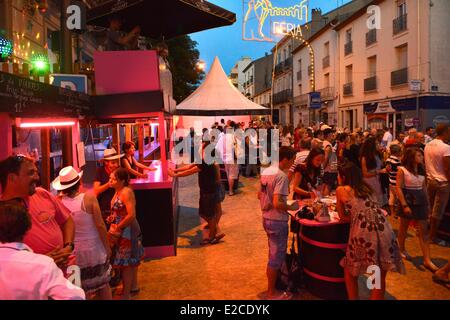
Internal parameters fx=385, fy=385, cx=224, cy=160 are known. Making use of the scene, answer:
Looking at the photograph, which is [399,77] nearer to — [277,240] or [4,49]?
[277,240]

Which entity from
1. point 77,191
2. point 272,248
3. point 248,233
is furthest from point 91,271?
point 248,233

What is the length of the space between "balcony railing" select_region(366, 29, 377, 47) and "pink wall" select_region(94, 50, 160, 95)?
19606 mm

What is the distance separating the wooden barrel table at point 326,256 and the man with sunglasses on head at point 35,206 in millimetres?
2591

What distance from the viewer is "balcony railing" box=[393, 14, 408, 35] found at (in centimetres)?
1914

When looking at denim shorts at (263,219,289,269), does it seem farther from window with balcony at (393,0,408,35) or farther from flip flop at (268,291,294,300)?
window with balcony at (393,0,408,35)

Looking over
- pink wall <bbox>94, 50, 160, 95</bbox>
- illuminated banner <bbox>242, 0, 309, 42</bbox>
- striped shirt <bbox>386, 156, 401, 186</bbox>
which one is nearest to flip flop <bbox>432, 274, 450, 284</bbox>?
striped shirt <bbox>386, 156, 401, 186</bbox>

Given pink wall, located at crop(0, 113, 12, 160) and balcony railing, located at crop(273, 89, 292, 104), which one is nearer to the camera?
pink wall, located at crop(0, 113, 12, 160)

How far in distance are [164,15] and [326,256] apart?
562cm

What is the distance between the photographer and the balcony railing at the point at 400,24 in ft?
62.8

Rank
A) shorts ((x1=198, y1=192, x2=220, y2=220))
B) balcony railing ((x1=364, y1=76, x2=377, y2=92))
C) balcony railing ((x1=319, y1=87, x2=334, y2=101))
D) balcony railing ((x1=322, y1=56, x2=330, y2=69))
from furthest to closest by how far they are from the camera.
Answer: balcony railing ((x1=322, y1=56, x2=330, y2=69)) → balcony railing ((x1=319, y1=87, x2=334, y2=101)) → balcony railing ((x1=364, y1=76, x2=377, y2=92)) → shorts ((x1=198, y1=192, x2=220, y2=220))

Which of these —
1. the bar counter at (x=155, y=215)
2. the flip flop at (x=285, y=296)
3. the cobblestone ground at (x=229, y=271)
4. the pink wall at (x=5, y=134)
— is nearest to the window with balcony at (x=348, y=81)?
the cobblestone ground at (x=229, y=271)

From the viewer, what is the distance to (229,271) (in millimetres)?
5238

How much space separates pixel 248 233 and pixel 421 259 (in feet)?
9.20

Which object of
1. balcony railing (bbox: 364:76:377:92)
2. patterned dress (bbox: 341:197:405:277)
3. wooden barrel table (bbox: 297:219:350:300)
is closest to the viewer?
patterned dress (bbox: 341:197:405:277)
